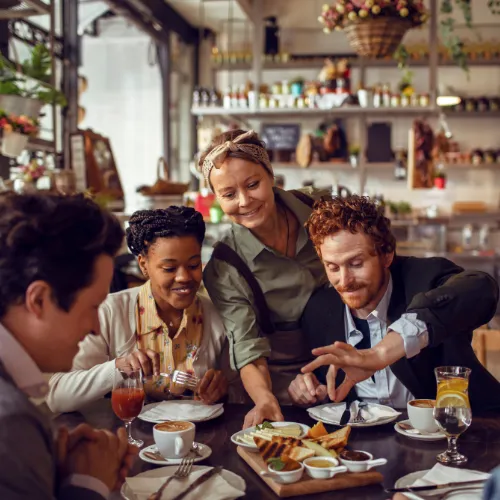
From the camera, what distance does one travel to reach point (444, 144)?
7270 mm

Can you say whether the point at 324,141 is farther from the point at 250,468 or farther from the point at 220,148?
the point at 250,468

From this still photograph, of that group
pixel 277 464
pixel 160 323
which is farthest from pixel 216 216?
pixel 277 464

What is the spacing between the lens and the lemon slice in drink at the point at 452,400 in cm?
176

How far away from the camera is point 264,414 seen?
6.90ft

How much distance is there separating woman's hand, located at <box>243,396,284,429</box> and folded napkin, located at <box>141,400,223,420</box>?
110 mm

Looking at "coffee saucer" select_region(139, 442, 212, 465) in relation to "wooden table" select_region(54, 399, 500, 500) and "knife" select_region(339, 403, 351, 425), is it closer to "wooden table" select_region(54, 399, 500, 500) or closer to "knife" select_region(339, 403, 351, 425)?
"wooden table" select_region(54, 399, 500, 500)

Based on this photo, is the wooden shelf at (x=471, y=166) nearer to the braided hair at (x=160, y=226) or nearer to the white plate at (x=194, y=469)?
the braided hair at (x=160, y=226)

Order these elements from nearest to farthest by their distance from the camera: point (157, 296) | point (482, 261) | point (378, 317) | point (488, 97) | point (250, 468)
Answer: point (250, 468)
point (378, 317)
point (157, 296)
point (482, 261)
point (488, 97)

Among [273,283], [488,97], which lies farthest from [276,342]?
[488,97]

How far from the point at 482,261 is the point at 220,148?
20.9ft

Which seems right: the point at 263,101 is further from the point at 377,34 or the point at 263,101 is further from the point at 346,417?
the point at 346,417

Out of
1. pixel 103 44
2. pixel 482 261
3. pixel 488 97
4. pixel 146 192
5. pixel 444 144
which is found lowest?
pixel 482 261

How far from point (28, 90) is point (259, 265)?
2653mm

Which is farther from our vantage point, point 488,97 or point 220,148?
point 488,97
